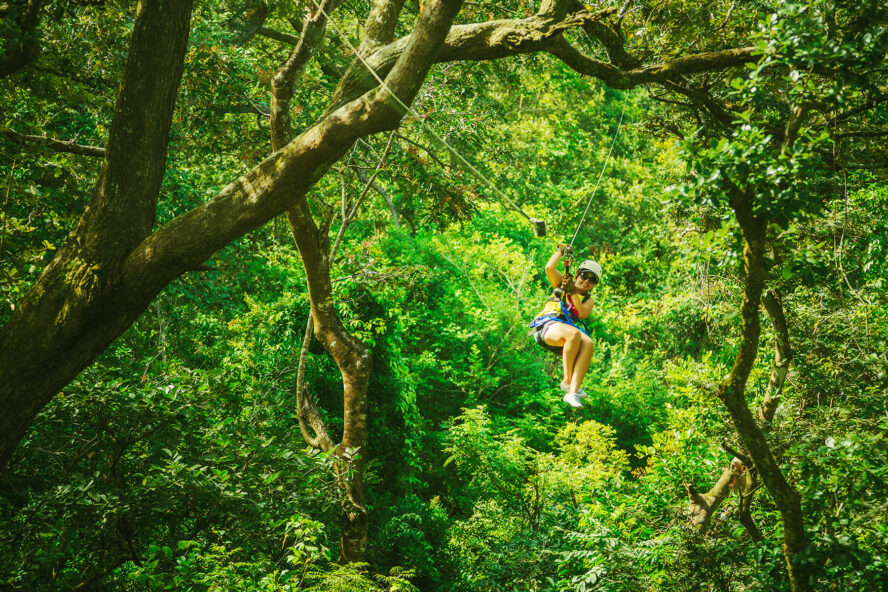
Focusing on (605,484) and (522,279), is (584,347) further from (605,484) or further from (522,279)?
(522,279)

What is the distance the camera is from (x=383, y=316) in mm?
8672

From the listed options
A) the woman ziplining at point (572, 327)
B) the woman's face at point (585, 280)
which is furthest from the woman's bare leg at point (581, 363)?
the woman's face at point (585, 280)

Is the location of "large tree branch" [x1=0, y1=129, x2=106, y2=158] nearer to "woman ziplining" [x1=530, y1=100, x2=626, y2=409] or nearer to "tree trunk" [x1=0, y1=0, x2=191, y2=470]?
"tree trunk" [x1=0, y1=0, x2=191, y2=470]

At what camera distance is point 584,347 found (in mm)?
5355

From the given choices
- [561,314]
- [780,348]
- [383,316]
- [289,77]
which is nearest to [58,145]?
[289,77]

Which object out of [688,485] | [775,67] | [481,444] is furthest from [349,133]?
[481,444]

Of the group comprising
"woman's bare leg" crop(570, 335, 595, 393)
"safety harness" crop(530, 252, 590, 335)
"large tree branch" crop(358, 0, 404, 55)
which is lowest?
"woman's bare leg" crop(570, 335, 595, 393)

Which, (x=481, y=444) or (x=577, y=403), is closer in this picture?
(x=577, y=403)

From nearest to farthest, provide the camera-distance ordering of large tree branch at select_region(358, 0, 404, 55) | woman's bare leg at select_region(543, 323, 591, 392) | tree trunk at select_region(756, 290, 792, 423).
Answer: tree trunk at select_region(756, 290, 792, 423) → large tree branch at select_region(358, 0, 404, 55) → woman's bare leg at select_region(543, 323, 591, 392)

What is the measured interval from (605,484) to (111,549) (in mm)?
5477

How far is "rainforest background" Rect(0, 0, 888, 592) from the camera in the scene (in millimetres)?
3186

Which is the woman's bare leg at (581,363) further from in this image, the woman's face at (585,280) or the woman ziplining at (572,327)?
the woman's face at (585,280)

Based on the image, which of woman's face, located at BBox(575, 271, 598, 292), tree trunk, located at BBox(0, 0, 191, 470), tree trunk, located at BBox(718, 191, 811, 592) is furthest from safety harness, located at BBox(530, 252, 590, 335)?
tree trunk, located at BBox(0, 0, 191, 470)

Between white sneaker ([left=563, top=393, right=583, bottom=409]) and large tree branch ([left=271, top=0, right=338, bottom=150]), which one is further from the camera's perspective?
white sneaker ([left=563, top=393, right=583, bottom=409])
